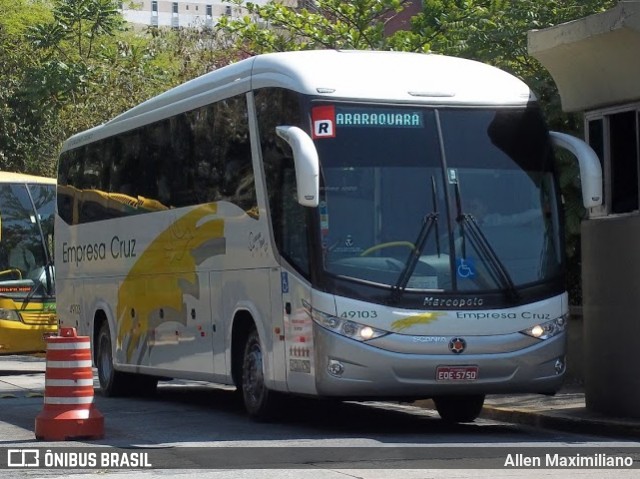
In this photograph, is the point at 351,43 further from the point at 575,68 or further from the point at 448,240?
the point at 448,240

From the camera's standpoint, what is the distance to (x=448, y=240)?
13312 millimetres

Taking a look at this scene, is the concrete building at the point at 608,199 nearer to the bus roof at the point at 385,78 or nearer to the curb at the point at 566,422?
the curb at the point at 566,422

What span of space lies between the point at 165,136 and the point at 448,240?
549 cm

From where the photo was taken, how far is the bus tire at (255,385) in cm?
1448

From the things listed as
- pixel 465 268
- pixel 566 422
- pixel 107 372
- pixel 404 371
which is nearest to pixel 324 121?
pixel 465 268

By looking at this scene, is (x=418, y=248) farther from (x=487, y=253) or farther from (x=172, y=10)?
(x=172, y=10)

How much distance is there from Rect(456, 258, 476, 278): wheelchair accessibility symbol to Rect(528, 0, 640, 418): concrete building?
195 cm

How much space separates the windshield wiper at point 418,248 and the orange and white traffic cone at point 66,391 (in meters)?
2.83

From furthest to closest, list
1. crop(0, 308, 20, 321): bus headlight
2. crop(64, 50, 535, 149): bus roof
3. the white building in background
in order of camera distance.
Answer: the white building in background → crop(0, 308, 20, 321): bus headlight → crop(64, 50, 535, 149): bus roof

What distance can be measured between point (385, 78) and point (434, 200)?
135 cm

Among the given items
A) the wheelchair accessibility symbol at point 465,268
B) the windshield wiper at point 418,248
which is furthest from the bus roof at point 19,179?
the wheelchair accessibility symbol at point 465,268

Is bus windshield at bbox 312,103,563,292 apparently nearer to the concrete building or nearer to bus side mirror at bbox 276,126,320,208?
bus side mirror at bbox 276,126,320,208

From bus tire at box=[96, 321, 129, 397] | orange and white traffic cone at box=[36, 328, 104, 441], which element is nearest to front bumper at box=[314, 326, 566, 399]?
orange and white traffic cone at box=[36, 328, 104, 441]

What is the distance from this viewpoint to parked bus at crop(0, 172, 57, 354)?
85.3 feet
